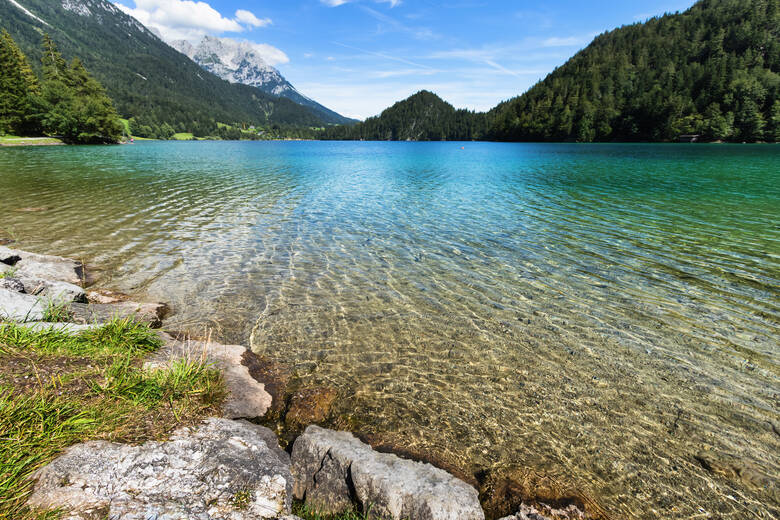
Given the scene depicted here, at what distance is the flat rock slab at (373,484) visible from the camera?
4156 mm

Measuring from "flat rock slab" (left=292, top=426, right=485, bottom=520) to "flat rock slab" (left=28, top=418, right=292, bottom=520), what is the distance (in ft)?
1.61

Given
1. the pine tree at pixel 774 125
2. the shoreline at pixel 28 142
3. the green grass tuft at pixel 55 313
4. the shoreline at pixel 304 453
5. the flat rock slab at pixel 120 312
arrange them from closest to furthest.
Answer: the shoreline at pixel 304 453
the green grass tuft at pixel 55 313
the flat rock slab at pixel 120 312
the shoreline at pixel 28 142
the pine tree at pixel 774 125

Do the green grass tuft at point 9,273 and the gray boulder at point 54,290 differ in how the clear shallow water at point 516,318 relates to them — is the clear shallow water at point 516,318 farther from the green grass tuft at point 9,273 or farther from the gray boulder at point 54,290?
the green grass tuft at point 9,273

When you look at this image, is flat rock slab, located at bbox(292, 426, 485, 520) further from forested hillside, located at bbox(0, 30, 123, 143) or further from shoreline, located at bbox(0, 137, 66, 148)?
forested hillside, located at bbox(0, 30, 123, 143)

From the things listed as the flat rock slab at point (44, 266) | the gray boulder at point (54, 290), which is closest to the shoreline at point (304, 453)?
the gray boulder at point (54, 290)

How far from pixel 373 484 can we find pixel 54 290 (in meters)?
10.0

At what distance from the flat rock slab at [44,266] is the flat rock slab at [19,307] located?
3432 millimetres

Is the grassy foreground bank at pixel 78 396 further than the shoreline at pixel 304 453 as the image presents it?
No

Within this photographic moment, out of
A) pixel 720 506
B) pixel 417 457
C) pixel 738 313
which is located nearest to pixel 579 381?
pixel 720 506

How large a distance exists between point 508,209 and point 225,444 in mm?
23003

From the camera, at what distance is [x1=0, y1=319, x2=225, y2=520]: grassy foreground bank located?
11.9 ft

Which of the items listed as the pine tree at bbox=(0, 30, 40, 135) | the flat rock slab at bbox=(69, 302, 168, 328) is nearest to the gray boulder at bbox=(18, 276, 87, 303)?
the flat rock slab at bbox=(69, 302, 168, 328)

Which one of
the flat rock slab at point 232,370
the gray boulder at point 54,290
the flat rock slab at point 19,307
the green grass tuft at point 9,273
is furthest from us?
the green grass tuft at point 9,273

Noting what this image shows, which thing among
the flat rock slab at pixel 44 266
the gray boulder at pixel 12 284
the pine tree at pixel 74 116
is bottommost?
the flat rock slab at pixel 44 266
